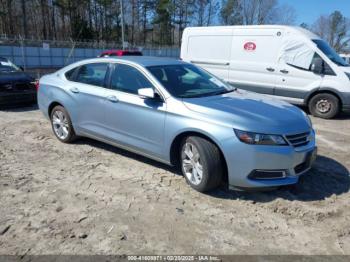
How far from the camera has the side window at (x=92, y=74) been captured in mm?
5105

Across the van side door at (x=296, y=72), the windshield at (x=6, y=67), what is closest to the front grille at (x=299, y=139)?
the van side door at (x=296, y=72)

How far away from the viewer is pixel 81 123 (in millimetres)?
5441

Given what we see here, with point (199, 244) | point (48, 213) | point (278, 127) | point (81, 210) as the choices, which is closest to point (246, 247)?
point (199, 244)

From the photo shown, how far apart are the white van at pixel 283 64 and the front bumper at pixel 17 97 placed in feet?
17.3

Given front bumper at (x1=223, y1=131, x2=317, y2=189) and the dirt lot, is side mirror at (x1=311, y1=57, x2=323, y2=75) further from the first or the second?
front bumper at (x1=223, y1=131, x2=317, y2=189)

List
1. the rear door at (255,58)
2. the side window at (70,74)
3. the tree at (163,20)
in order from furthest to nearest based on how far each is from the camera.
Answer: the tree at (163,20), the rear door at (255,58), the side window at (70,74)

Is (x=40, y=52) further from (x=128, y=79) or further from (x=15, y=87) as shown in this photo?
(x=128, y=79)

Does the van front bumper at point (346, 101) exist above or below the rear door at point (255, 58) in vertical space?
below

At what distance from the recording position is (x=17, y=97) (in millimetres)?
8836

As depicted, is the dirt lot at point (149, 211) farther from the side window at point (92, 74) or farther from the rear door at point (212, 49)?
the rear door at point (212, 49)

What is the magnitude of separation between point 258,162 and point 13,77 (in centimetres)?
758

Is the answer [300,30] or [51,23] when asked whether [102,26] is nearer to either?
[51,23]

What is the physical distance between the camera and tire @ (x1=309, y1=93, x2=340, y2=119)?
28.0 ft

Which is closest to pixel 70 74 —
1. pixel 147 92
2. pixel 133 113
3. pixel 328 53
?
pixel 133 113
